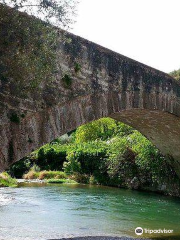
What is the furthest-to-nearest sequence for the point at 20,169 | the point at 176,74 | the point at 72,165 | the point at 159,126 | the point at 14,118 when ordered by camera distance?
the point at 20,169
the point at 72,165
the point at 159,126
the point at 176,74
the point at 14,118

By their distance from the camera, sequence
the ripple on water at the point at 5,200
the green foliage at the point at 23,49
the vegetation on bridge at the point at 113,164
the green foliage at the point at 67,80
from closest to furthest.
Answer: the green foliage at the point at 23,49, the green foliage at the point at 67,80, the ripple on water at the point at 5,200, the vegetation on bridge at the point at 113,164

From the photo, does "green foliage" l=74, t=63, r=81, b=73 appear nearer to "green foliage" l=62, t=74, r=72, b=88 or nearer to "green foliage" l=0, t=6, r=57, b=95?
"green foliage" l=62, t=74, r=72, b=88

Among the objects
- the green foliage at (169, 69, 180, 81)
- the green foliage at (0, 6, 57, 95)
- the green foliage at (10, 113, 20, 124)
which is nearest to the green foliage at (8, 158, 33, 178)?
the green foliage at (169, 69, 180, 81)

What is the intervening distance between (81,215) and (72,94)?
4814mm

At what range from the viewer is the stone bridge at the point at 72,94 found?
570 centimetres

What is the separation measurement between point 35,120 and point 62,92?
2.87 ft

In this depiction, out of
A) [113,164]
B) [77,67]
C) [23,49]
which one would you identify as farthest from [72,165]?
[23,49]

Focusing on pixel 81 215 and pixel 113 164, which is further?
pixel 113 164

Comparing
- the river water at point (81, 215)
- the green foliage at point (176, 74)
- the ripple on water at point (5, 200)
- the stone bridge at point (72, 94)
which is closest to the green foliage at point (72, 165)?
the river water at point (81, 215)

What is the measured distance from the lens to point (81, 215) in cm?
1067

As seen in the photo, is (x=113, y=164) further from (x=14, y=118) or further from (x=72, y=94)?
(x=14, y=118)

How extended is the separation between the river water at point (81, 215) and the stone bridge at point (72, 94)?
8.63ft

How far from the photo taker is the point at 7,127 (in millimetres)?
5703

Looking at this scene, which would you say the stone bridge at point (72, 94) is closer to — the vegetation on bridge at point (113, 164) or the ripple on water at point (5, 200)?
the ripple on water at point (5, 200)
